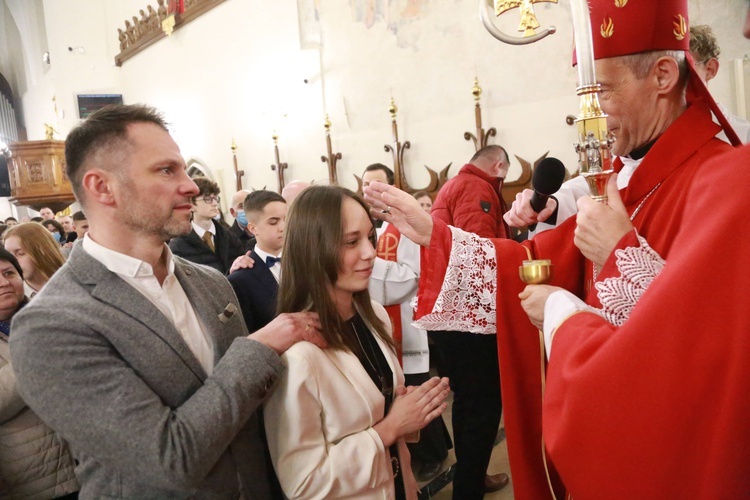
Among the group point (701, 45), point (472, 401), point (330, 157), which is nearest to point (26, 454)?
point (472, 401)

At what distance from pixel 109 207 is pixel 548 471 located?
138cm

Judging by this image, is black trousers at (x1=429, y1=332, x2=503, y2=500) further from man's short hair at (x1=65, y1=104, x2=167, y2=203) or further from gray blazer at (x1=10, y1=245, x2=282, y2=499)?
man's short hair at (x1=65, y1=104, x2=167, y2=203)

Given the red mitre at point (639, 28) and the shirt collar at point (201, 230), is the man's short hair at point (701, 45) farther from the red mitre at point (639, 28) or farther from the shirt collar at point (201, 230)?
the shirt collar at point (201, 230)

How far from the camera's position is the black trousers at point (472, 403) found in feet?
8.54

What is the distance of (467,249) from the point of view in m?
1.64

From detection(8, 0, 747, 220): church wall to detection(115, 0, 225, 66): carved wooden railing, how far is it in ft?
0.58

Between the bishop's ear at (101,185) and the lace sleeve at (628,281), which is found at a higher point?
the bishop's ear at (101,185)

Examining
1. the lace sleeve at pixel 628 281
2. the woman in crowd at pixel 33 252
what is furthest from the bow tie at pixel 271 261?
the lace sleeve at pixel 628 281

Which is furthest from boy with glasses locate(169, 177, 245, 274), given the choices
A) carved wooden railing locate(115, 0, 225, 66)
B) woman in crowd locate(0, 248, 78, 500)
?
carved wooden railing locate(115, 0, 225, 66)

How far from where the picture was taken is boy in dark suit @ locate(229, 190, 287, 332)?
2680 mm

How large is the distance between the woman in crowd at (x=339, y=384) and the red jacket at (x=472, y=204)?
1.74 metres

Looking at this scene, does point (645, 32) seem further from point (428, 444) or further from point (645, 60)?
point (428, 444)

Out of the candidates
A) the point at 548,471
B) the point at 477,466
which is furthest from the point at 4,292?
the point at 477,466

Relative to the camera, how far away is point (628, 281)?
1.07 metres
